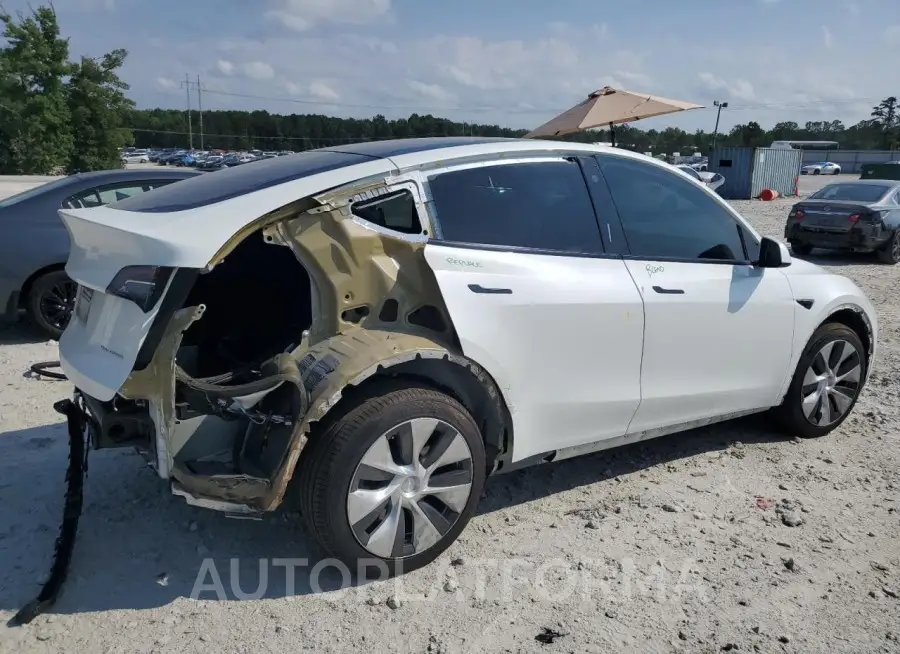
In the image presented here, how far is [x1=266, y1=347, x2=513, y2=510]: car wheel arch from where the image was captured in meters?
2.87

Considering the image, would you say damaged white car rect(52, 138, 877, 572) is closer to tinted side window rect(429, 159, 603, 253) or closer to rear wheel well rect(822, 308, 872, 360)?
tinted side window rect(429, 159, 603, 253)

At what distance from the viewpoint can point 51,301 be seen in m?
6.75

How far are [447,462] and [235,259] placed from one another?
1522 millimetres

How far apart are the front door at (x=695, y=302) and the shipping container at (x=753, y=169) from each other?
29.7 m

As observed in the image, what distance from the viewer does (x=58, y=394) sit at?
5324 millimetres

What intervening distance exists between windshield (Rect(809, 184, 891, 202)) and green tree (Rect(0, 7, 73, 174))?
122ft

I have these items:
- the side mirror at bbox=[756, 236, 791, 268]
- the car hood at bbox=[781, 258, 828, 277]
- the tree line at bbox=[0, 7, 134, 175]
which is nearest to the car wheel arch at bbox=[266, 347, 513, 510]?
the side mirror at bbox=[756, 236, 791, 268]

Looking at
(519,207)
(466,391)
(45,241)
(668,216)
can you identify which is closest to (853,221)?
(668,216)

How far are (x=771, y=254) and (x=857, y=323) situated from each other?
1233 mm

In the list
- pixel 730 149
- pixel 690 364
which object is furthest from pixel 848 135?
pixel 690 364

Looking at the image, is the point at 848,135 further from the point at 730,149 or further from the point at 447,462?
the point at 447,462

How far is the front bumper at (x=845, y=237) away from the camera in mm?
13094

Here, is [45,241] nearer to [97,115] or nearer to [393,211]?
[393,211]

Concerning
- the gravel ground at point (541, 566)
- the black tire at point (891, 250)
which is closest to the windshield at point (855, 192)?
the black tire at point (891, 250)
